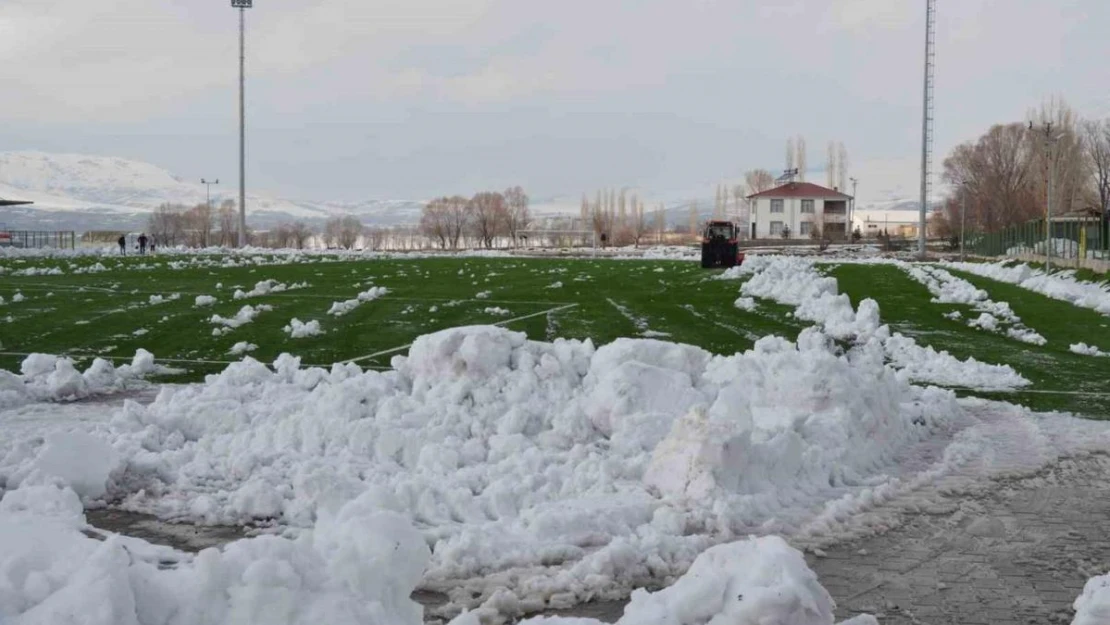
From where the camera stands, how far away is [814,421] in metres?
9.00

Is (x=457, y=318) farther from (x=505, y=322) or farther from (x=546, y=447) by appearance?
(x=546, y=447)

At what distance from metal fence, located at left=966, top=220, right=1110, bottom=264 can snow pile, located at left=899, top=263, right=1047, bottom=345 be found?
777 centimetres

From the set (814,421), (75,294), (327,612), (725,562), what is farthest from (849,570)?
(75,294)

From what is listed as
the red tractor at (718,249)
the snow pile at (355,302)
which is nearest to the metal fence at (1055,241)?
the red tractor at (718,249)

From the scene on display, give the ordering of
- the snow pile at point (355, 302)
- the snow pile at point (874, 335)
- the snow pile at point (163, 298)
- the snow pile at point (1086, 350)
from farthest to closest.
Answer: the snow pile at point (163, 298), the snow pile at point (355, 302), the snow pile at point (1086, 350), the snow pile at point (874, 335)

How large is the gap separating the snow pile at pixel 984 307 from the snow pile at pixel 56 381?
13711mm

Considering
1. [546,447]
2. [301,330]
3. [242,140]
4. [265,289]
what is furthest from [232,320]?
[242,140]

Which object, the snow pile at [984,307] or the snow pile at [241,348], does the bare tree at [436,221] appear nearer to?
the snow pile at [984,307]

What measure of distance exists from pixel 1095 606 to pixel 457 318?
16243mm

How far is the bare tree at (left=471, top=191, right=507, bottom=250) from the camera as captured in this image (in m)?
122

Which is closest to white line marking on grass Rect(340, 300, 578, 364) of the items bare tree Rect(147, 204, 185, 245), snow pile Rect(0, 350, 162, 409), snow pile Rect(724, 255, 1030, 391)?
snow pile Rect(0, 350, 162, 409)

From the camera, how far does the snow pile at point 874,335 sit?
535 inches

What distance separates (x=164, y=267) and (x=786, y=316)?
26.3m

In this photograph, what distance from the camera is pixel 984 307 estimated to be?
23.5 m
